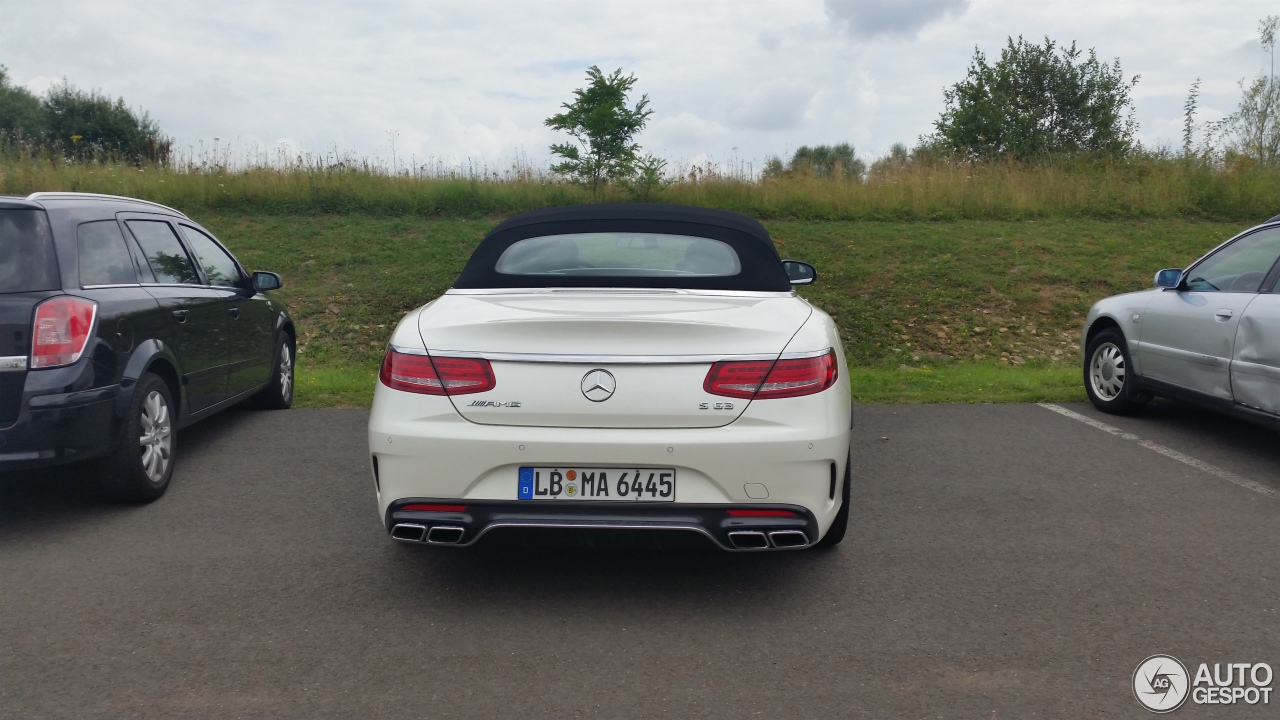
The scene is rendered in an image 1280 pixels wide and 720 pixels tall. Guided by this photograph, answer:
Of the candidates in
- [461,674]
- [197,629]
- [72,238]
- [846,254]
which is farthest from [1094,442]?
[846,254]

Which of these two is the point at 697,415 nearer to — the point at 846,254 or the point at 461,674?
the point at 461,674

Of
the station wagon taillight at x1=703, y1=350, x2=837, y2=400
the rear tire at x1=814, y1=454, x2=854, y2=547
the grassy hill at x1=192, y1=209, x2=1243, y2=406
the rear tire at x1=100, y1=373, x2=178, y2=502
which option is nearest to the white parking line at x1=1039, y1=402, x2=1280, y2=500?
the grassy hill at x1=192, y1=209, x2=1243, y2=406

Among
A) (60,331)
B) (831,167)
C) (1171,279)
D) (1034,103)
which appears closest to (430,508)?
(60,331)

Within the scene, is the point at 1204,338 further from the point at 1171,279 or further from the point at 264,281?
the point at 264,281

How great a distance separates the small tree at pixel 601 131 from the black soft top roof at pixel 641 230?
12.8m

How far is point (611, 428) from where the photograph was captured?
3.64m

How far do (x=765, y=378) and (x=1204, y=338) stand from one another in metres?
4.50

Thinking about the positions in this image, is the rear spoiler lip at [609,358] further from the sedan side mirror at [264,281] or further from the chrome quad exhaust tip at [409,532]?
the sedan side mirror at [264,281]

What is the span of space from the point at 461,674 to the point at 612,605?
2.65 feet

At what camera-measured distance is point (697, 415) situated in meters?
3.64

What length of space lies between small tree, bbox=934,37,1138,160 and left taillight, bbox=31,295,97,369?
1356 inches

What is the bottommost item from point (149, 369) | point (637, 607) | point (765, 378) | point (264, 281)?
point (637, 607)

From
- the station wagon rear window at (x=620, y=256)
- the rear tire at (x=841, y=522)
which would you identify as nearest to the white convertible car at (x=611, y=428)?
the rear tire at (x=841, y=522)

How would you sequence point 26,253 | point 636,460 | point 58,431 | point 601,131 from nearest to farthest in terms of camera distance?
point 636,460, point 58,431, point 26,253, point 601,131
